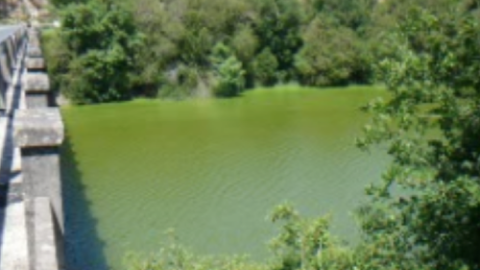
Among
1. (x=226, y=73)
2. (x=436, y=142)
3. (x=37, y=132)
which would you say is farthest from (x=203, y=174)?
(x=226, y=73)

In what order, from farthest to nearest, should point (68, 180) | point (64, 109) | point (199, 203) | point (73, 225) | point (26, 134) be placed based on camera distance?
1. point (64, 109)
2. point (68, 180)
3. point (199, 203)
4. point (73, 225)
5. point (26, 134)

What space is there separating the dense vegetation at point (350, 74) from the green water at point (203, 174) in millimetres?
1048

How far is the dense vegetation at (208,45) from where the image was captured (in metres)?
32.3

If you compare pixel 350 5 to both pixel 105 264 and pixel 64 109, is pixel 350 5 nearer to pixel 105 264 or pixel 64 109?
pixel 64 109

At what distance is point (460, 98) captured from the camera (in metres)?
7.04

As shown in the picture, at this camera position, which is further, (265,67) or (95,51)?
(265,67)

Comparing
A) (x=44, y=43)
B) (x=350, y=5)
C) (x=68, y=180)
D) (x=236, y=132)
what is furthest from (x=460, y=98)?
(x=350, y=5)

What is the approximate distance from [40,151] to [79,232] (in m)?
8.21

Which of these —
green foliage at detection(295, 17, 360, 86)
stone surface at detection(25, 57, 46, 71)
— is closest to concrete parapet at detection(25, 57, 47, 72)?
stone surface at detection(25, 57, 46, 71)

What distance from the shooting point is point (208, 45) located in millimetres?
35375

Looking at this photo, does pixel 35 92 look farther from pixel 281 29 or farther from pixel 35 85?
pixel 281 29

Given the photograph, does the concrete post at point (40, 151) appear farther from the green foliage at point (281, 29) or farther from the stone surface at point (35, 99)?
the green foliage at point (281, 29)

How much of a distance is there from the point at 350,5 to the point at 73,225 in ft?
101

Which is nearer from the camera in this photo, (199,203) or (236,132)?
(199,203)
